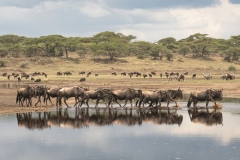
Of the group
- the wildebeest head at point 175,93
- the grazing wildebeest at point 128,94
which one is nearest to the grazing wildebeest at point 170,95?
the wildebeest head at point 175,93

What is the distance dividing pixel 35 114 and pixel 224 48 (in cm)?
8066

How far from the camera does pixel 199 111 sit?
25.6m

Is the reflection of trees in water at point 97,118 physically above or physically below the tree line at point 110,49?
below

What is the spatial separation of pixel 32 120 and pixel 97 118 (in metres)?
3.64

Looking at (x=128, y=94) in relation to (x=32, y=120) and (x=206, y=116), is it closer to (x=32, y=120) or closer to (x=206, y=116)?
(x=206, y=116)

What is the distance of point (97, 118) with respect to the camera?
23141mm

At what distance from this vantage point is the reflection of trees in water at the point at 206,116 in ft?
71.6

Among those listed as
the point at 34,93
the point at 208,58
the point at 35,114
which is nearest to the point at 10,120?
the point at 35,114

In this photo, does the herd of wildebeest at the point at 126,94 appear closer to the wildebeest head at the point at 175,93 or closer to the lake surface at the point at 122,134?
the wildebeest head at the point at 175,93

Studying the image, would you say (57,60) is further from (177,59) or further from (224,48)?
(224,48)

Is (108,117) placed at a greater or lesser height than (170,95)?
lesser

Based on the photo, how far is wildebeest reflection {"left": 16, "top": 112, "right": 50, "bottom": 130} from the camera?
20812mm

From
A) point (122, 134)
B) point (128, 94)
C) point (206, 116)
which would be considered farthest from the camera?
point (128, 94)

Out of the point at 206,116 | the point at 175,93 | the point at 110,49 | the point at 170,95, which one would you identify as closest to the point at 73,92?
the point at 170,95
